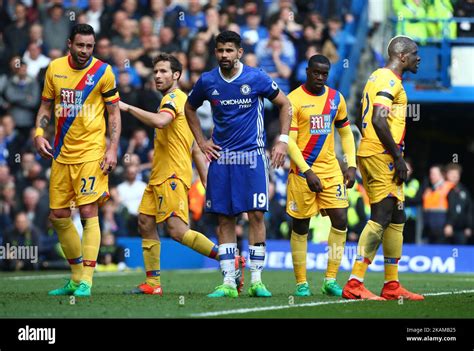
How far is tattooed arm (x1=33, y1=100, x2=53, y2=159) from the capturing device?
11410mm

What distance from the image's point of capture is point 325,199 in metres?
12.2

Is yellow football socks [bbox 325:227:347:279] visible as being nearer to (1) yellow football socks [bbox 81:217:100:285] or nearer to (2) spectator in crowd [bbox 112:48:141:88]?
(1) yellow football socks [bbox 81:217:100:285]

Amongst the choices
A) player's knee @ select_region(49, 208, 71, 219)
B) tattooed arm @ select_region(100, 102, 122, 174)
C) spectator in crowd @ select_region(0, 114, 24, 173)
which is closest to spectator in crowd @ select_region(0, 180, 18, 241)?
spectator in crowd @ select_region(0, 114, 24, 173)

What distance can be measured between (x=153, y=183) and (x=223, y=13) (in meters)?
11.2

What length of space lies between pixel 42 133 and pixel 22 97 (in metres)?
10.7

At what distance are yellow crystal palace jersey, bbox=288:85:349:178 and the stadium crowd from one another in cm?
771

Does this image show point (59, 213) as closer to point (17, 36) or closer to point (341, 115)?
point (341, 115)

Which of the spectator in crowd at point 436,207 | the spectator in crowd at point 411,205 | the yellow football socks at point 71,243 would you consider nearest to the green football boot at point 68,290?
the yellow football socks at point 71,243

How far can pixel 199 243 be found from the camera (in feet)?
40.4

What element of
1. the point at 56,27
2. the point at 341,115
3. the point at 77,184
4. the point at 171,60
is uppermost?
the point at 56,27

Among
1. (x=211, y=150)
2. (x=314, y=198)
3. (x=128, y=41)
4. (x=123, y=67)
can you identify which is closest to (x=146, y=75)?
(x=123, y=67)

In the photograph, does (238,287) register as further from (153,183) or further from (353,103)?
(353,103)

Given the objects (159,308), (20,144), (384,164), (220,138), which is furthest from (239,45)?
(20,144)

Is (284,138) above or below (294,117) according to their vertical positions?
below
